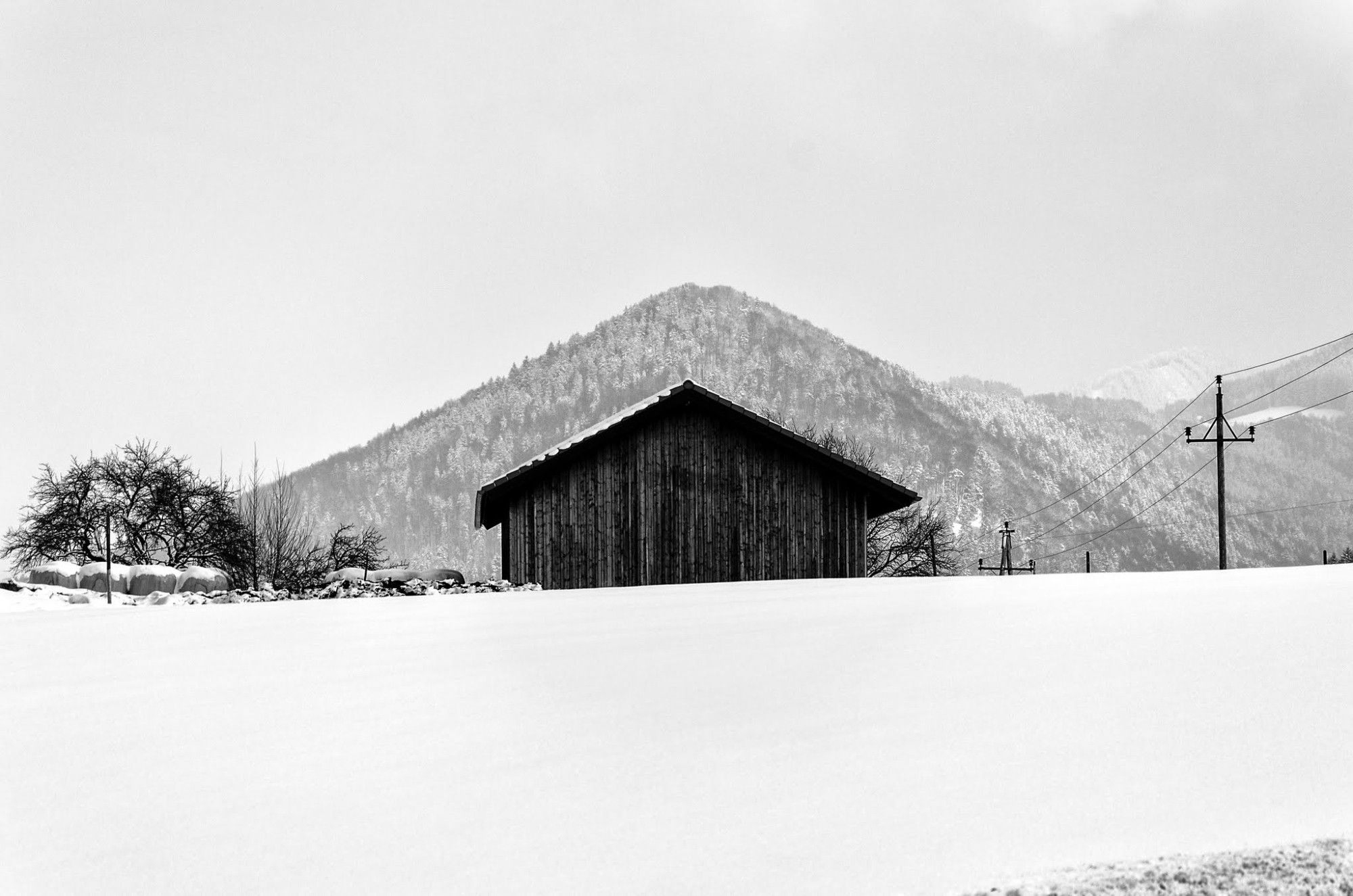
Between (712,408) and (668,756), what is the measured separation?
15.2 metres

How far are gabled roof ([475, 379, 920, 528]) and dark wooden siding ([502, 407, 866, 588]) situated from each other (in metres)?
0.23

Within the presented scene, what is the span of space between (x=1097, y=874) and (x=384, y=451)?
156 meters

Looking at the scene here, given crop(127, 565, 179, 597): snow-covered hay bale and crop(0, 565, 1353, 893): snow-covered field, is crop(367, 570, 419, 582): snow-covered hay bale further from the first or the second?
crop(0, 565, 1353, 893): snow-covered field

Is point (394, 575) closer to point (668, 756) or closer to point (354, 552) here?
point (354, 552)

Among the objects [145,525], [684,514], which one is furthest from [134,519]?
[684,514]

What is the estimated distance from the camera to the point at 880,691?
480 cm

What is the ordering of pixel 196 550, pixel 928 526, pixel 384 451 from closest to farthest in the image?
pixel 196 550 < pixel 928 526 < pixel 384 451

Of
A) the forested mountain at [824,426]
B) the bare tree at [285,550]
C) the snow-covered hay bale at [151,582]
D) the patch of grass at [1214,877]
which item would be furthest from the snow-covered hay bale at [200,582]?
the forested mountain at [824,426]

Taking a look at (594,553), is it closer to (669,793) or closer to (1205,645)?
(1205,645)

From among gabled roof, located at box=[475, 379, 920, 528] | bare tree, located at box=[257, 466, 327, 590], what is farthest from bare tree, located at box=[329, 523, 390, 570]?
gabled roof, located at box=[475, 379, 920, 528]

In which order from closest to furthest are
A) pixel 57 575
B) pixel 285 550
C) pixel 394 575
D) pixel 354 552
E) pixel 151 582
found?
pixel 394 575 → pixel 151 582 → pixel 57 575 → pixel 354 552 → pixel 285 550

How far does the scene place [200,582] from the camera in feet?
67.6

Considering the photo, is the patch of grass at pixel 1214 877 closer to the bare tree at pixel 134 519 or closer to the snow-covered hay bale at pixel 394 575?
the snow-covered hay bale at pixel 394 575

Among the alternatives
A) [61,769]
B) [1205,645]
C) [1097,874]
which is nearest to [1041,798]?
[1097,874]
